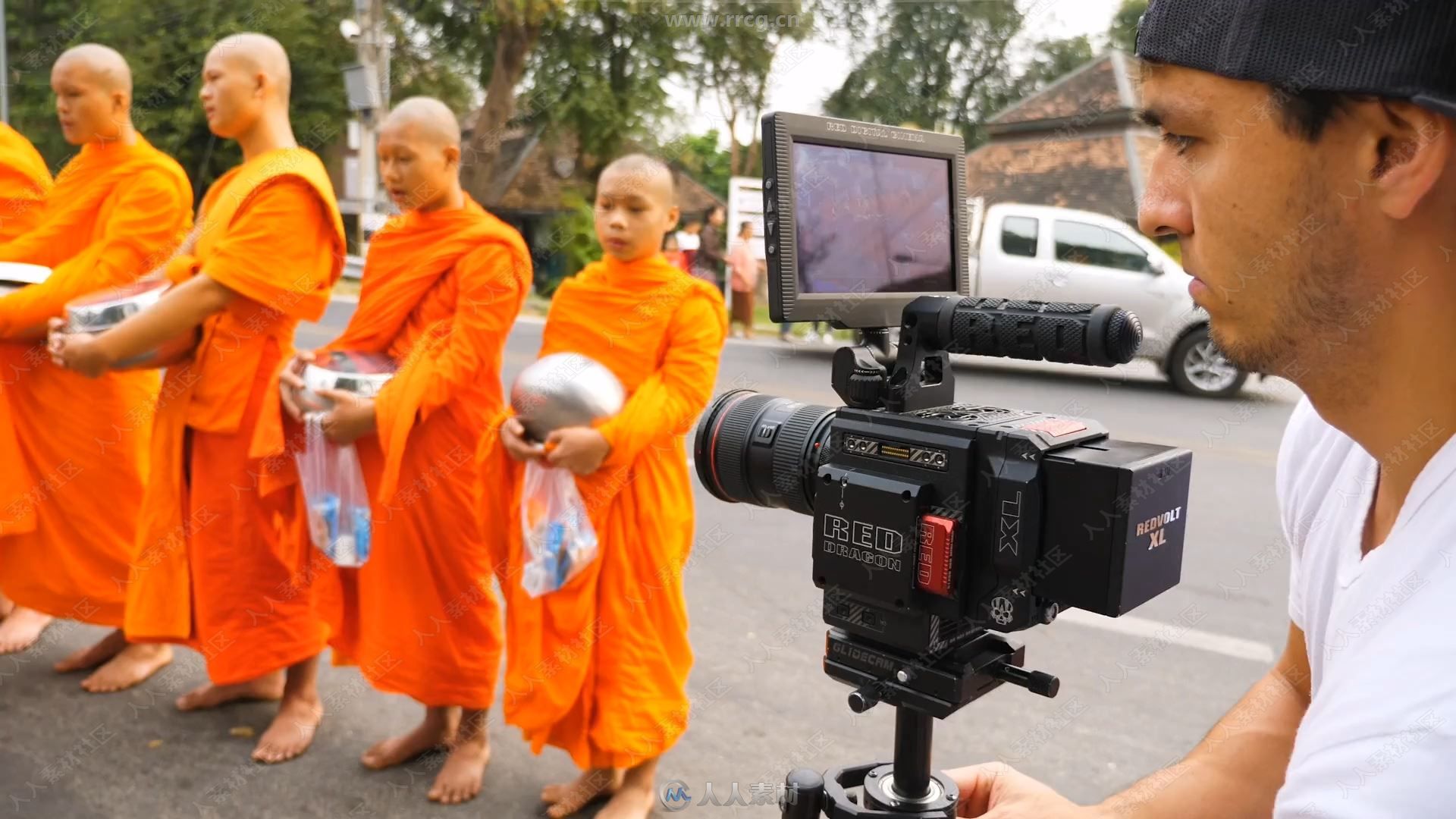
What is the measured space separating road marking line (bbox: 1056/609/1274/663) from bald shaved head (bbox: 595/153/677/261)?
80.7 inches

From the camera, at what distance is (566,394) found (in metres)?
2.50

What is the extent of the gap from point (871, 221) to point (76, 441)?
10.1ft

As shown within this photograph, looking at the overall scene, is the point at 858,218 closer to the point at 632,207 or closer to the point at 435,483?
the point at 632,207

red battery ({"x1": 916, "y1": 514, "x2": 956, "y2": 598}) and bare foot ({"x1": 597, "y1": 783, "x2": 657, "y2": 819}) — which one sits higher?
red battery ({"x1": 916, "y1": 514, "x2": 956, "y2": 598})

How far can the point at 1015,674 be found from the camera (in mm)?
1268

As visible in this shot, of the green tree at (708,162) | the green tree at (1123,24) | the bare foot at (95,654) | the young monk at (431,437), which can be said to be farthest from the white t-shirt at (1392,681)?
the green tree at (708,162)

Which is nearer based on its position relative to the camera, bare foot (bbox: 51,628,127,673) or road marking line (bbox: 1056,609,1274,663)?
bare foot (bbox: 51,628,127,673)

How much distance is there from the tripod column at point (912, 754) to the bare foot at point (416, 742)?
2.01 m

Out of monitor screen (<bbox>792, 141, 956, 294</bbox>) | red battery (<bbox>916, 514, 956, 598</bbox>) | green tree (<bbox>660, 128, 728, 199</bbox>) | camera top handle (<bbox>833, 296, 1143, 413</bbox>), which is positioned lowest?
red battery (<bbox>916, 514, 956, 598</bbox>)

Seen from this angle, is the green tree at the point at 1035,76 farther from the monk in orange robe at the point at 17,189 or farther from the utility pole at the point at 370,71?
the monk in orange robe at the point at 17,189

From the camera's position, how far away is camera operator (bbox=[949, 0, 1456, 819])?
0.71 m

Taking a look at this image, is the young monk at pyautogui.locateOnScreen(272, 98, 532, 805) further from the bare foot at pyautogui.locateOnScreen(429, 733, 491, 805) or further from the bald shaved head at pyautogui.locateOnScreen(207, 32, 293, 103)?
the bald shaved head at pyautogui.locateOnScreen(207, 32, 293, 103)

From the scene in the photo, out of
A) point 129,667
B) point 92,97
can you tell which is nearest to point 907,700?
point 129,667

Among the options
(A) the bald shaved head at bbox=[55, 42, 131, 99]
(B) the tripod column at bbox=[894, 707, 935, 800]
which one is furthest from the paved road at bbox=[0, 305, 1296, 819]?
(A) the bald shaved head at bbox=[55, 42, 131, 99]
